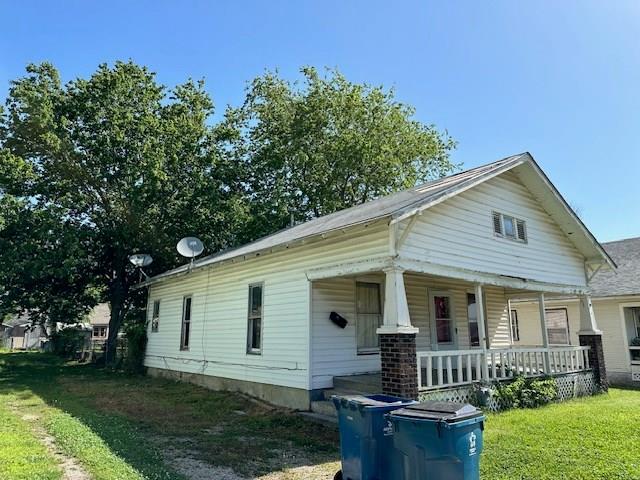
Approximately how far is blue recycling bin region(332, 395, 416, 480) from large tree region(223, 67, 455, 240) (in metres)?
21.4

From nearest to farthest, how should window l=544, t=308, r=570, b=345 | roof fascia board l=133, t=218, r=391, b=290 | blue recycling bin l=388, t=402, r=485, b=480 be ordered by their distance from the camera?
blue recycling bin l=388, t=402, r=485, b=480 → roof fascia board l=133, t=218, r=391, b=290 → window l=544, t=308, r=570, b=345

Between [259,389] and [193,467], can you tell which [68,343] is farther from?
[193,467]

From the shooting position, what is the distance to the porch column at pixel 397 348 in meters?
7.48

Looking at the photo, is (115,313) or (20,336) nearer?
(115,313)

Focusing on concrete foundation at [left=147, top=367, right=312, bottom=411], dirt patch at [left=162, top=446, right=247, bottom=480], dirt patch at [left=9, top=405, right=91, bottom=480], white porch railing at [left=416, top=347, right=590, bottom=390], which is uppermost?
white porch railing at [left=416, top=347, right=590, bottom=390]

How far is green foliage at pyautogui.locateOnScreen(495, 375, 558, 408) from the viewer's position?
949 centimetres

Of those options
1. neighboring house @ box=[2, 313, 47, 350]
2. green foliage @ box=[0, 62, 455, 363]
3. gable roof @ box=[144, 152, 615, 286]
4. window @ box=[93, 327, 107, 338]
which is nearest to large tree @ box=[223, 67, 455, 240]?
green foliage @ box=[0, 62, 455, 363]

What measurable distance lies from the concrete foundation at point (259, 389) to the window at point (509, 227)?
599 cm

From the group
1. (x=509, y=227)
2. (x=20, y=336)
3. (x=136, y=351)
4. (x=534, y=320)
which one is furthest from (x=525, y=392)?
(x=20, y=336)

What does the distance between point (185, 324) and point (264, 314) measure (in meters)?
5.01

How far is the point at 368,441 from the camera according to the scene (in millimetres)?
4852

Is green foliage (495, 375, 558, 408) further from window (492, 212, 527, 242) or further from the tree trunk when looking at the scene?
the tree trunk

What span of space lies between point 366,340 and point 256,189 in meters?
17.7

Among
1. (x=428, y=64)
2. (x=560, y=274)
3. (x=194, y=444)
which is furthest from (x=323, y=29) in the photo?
(x=194, y=444)
